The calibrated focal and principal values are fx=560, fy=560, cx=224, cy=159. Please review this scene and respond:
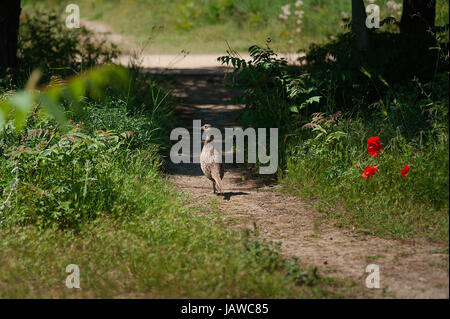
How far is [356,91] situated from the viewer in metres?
7.26

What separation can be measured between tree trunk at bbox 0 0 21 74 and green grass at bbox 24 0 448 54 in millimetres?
5934

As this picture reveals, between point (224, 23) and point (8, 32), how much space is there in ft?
31.2

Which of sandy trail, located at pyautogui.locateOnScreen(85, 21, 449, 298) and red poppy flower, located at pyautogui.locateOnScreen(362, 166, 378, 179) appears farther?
red poppy flower, located at pyautogui.locateOnScreen(362, 166, 378, 179)

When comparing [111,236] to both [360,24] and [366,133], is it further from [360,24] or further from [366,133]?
[360,24]

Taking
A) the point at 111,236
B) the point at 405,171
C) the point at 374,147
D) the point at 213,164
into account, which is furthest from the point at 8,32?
the point at 405,171

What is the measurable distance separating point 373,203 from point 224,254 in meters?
1.73

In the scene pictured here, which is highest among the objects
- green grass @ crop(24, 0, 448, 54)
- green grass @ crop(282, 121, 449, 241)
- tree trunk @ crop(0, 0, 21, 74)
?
green grass @ crop(24, 0, 448, 54)

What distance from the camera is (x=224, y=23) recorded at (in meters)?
16.9

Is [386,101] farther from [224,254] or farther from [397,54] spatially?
[224,254]

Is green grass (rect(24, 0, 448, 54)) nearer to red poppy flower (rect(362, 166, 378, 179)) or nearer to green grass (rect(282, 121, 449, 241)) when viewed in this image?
green grass (rect(282, 121, 449, 241))

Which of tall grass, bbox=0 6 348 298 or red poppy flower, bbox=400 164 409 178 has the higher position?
red poppy flower, bbox=400 164 409 178

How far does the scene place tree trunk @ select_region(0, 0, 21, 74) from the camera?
8125 mm

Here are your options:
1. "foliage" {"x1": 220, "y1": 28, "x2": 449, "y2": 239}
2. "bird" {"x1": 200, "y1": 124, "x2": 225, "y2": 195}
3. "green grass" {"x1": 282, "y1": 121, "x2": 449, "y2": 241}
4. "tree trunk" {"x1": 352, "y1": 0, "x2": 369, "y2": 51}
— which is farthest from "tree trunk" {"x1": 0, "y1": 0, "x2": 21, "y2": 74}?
"tree trunk" {"x1": 352, "y1": 0, "x2": 369, "y2": 51}
